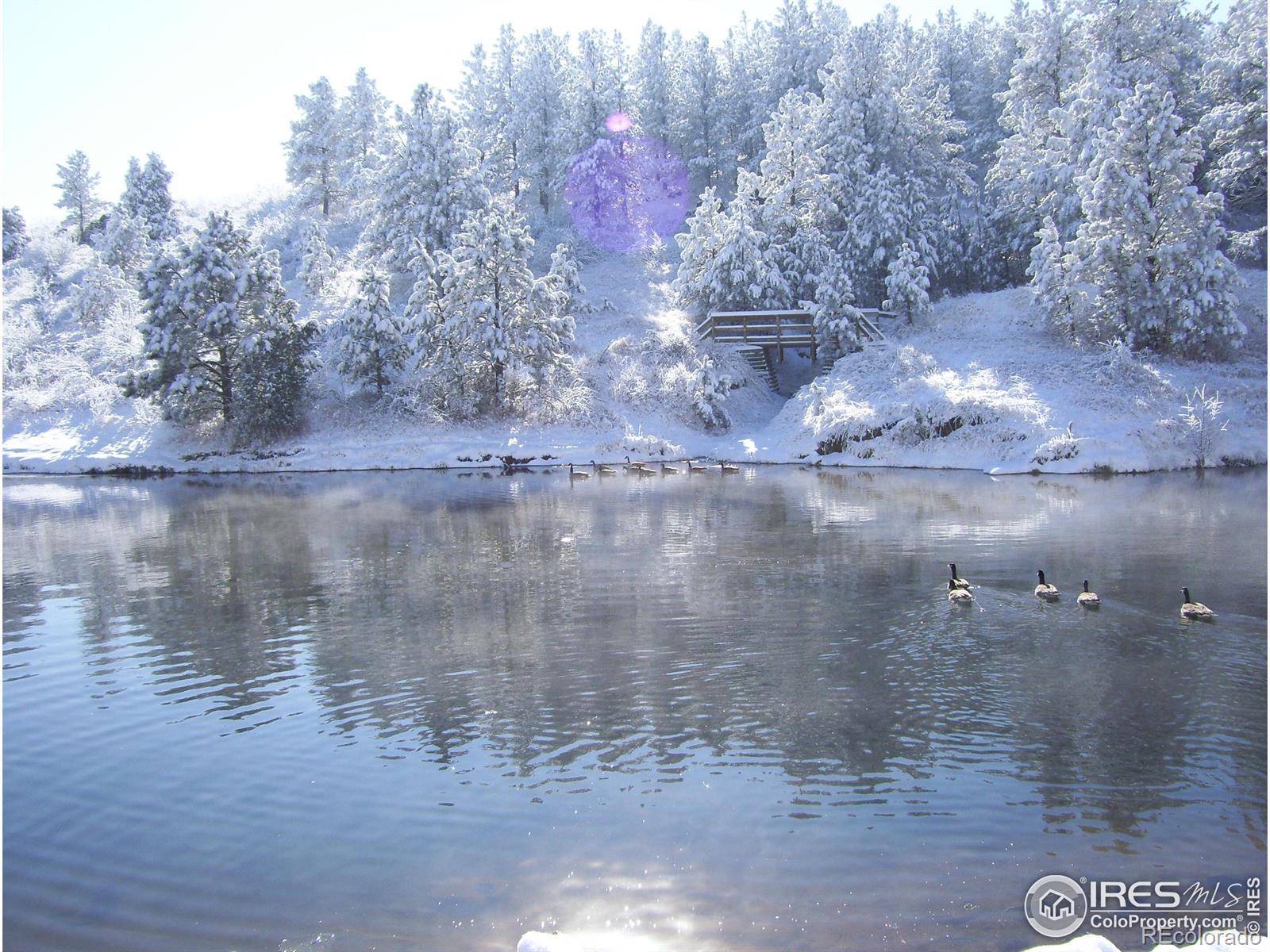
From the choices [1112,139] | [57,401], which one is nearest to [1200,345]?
[1112,139]

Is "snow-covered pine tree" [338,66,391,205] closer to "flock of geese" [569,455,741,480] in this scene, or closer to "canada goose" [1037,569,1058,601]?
"flock of geese" [569,455,741,480]

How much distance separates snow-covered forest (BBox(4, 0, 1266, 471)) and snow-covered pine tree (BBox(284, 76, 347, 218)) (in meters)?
12.9

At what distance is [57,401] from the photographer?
186ft

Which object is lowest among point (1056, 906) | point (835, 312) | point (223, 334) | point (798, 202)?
Result: point (1056, 906)

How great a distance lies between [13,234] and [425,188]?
189 feet

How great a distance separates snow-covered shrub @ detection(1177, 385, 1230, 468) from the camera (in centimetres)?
3822

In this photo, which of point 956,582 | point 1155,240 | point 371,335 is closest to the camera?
point 956,582

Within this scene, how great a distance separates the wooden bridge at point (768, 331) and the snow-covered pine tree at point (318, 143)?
44.2 meters

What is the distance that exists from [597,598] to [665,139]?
73918 mm

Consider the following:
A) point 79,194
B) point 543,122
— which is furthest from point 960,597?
point 79,194

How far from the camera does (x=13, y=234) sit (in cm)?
9256

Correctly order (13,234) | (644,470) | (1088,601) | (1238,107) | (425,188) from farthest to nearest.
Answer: (13,234) < (425,188) < (1238,107) < (644,470) < (1088,601)

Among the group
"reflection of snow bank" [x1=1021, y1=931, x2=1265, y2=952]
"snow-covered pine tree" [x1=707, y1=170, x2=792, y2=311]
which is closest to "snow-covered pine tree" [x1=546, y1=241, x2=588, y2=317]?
"snow-covered pine tree" [x1=707, y1=170, x2=792, y2=311]

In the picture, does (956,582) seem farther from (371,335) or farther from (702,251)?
(702,251)
